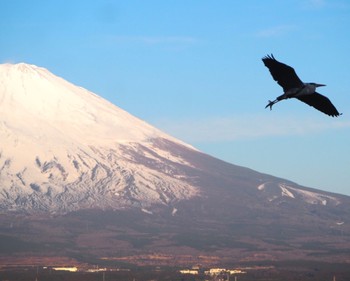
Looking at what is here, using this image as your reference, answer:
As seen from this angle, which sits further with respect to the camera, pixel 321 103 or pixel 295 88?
pixel 321 103

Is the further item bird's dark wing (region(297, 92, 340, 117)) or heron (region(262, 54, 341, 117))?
bird's dark wing (region(297, 92, 340, 117))

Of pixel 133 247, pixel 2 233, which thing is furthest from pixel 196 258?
pixel 2 233

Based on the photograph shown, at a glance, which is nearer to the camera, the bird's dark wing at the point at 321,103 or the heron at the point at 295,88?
the heron at the point at 295,88

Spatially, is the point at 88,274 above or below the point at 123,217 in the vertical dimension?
below

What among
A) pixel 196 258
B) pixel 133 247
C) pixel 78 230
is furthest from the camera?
pixel 78 230

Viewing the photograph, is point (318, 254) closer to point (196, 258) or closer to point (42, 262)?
point (196, 258)

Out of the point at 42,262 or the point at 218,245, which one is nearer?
the point at 42,262
